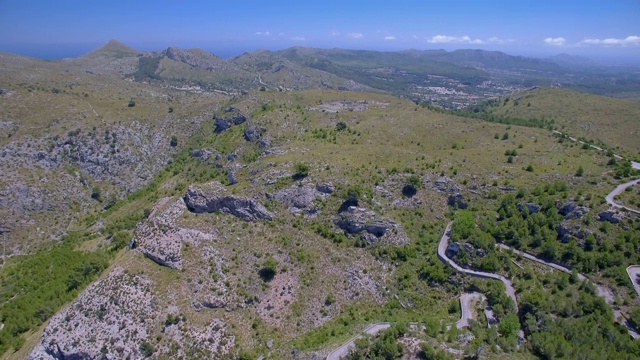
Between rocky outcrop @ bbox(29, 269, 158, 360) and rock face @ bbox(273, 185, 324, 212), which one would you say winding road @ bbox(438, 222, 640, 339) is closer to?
rock face @ bbox(273, 185, 324, 212)

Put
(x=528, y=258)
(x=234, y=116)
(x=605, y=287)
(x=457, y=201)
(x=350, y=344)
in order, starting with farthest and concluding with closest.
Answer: (x=234, y=116) → (x=457, y=201) → (x=528, y=258) → (x=605, y=287) → (x=350, y=344)

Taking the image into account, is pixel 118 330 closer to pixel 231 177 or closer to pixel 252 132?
pixel 231 177

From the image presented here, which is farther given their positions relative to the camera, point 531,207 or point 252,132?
point 252,132

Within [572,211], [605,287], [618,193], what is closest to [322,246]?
[605,287]

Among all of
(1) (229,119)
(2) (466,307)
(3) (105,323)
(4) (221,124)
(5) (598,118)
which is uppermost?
(5) (598,118)

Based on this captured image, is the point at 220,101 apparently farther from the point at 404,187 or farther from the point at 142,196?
the point at 404,187

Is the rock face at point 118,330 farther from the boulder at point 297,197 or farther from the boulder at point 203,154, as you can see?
the boulder at point 203,154

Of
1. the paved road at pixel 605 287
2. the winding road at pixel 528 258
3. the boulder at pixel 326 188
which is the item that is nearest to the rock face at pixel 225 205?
the boulder at pixel 326 188
